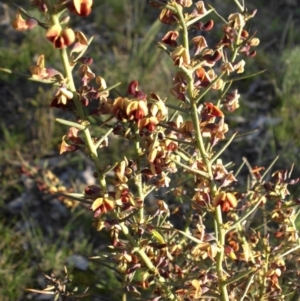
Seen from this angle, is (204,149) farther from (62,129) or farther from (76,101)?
(62,129)

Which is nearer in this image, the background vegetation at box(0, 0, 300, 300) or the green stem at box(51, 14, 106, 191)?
the green stem at box(51, 14, 106, 191)

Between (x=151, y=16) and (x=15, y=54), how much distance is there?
3.95ft

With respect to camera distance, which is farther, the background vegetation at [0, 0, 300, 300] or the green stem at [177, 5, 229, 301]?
the background vegetation at [0, 0, 300, 300]

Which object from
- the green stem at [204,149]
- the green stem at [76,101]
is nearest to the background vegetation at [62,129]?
the green stem at [204,149]

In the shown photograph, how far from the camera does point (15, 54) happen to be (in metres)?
3.75

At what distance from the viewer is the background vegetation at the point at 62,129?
102 inches

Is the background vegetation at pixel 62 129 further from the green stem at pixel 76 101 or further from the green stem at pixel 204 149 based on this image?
the green stem at pixel 76 101

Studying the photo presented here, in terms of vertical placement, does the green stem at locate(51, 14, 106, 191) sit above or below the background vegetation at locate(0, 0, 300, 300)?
above

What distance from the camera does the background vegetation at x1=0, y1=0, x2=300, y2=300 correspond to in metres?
2.59

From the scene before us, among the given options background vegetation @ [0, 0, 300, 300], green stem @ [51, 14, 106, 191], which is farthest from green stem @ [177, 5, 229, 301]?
background vegetation @ [0, 0, 300, 300]

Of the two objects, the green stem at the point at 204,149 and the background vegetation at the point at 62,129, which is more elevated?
the green stem at the point at 204,149

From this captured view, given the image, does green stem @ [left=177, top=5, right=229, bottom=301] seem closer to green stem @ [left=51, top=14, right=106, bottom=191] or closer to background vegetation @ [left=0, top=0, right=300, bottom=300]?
green stem @ [left=51, top=14, right=106, bottom=191]

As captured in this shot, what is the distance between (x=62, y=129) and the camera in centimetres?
324

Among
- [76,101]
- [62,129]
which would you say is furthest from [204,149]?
[62,129]
